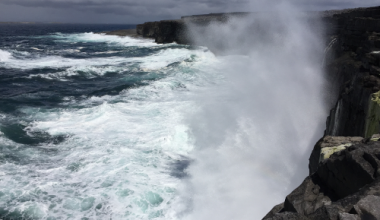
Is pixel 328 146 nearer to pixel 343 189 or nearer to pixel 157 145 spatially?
pixel 343 189

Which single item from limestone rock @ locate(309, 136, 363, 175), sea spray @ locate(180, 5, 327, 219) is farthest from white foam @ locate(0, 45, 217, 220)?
limestone rock @ locate(309, 136, 363, 175)

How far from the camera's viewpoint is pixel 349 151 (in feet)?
14.4

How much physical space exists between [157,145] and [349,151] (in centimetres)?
776

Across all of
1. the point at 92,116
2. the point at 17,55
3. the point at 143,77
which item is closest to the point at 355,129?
the point at 92,116

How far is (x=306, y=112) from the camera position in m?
13.2

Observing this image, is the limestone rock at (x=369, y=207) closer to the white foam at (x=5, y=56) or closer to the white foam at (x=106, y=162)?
the white foam at (x=106, y=162)

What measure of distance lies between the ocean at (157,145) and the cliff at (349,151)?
7.58 feet

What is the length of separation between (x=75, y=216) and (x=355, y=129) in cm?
783

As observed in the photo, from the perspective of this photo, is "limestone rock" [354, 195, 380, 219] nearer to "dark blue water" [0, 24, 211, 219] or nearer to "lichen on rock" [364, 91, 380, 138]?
"lichen on rock" [364, 91, 380, 138]

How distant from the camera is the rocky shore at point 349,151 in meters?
3.53

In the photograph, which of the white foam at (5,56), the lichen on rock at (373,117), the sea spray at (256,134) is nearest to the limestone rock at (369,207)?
the lichen on rock at (373,117)

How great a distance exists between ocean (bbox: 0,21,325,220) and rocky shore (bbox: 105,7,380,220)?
2314 millimetres

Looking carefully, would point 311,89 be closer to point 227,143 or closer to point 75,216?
point 227,143

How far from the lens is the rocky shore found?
139 inches
